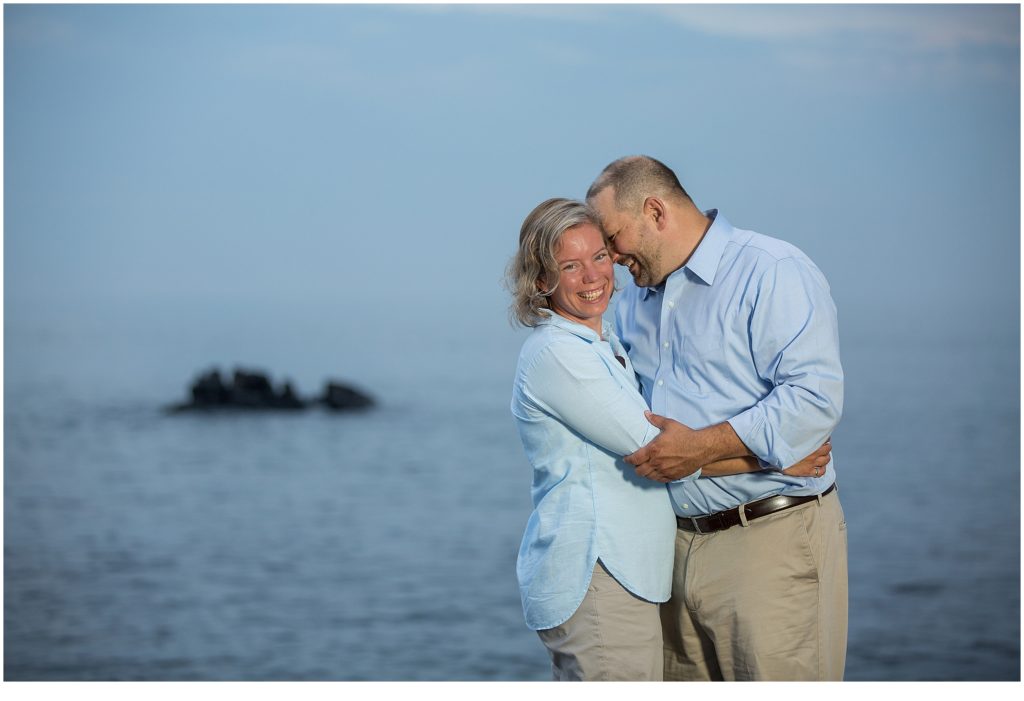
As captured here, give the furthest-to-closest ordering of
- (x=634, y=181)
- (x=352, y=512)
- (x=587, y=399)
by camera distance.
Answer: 1. (x=352, y=512)
2. (x=634, y=181)
3. (x=587, y=399)

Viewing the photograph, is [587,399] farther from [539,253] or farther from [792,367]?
[792,367]

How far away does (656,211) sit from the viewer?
7.88 ft

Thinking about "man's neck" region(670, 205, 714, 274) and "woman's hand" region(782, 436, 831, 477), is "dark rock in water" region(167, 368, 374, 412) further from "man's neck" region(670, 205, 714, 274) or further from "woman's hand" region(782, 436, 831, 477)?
"woman's hand" region(782, 436, 831, 477)

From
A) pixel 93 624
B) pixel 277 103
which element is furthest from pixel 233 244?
pixel 93 624

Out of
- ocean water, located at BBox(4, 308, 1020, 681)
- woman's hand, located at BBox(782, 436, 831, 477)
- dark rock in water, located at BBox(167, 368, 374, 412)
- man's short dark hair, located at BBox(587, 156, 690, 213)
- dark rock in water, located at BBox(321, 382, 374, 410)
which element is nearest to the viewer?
woman's hand, located at BBox(782, 436, 831, 477)

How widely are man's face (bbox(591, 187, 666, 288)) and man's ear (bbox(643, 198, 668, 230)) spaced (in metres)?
0.01

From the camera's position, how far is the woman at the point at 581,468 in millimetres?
2170

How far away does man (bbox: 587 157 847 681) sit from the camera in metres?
2.25

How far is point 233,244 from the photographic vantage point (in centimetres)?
4400

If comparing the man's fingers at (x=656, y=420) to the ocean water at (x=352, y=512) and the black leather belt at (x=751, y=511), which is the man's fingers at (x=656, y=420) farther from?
the ocean water at (x=352, y=512)

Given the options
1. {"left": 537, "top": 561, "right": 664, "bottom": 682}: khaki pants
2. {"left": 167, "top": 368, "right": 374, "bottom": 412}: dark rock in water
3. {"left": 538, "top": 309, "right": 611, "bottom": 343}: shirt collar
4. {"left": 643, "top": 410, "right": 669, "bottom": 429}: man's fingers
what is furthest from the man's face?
{"left": 167, "top": 368, "right": 374, "bottom": 412}: dark rock in water

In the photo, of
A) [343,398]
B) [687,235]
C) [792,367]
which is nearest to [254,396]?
[343,398]

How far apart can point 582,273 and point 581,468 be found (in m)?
0.36

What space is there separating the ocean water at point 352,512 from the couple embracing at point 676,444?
13.5 meters
